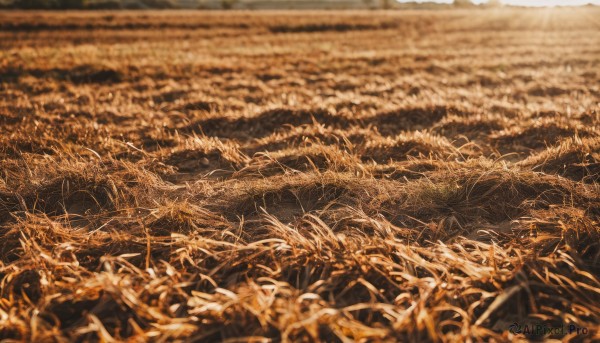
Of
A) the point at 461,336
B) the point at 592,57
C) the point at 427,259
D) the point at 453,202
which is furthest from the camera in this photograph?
the point at 592,57

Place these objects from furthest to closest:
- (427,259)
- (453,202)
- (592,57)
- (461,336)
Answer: (592,57), (453,202), (427,259), (461,336)

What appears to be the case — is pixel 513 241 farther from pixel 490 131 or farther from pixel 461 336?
pixel 490 131

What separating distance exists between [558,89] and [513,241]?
658 cm

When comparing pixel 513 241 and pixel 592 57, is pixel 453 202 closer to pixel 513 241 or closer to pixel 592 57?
pixel 513 241

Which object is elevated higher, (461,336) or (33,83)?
(33,83)

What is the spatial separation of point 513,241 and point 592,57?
39.9ft

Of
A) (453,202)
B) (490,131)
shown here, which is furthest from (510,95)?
(453,202)

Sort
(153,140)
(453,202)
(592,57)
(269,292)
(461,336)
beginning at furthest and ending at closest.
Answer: (592,57)
(153,140)
(453,202)
(269,292)
(461,336)

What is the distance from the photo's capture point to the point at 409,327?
1.52 meters

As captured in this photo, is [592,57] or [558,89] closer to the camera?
[558,89]

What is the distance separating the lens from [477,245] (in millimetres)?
2088

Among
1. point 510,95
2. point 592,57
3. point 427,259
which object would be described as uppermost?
point 592,57

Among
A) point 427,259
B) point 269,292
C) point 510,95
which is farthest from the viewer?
point 510,95

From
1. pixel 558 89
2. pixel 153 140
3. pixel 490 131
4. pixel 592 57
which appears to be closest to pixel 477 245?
pixel 490 131
